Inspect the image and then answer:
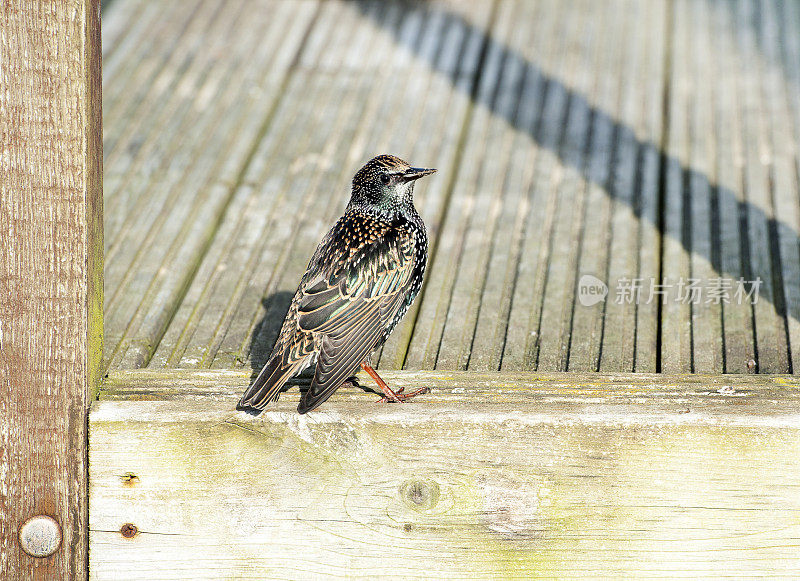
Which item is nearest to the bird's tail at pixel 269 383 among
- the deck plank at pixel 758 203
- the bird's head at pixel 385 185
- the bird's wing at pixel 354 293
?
the bird's wing at pixel 354 293

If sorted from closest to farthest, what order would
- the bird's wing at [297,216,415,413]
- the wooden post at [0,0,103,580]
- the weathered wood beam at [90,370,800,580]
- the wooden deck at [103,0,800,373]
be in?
the wooden post at [0,0,103,580] → the weathered wood beam at [90,370,800,580] → the bird's wing at [297,216,415,413] → the wooden deck at [103,0,800,373]

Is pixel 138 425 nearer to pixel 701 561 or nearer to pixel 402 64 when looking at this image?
pixel 701 561

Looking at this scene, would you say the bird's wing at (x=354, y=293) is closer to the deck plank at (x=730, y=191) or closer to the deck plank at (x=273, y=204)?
the deck plank at (x=273, y=204)

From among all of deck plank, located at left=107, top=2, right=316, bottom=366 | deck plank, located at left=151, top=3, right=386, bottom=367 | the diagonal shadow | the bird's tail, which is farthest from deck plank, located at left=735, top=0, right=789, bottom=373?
deck plank, located at left=107, top=2, right=316, bottom=366

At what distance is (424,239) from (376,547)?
1297mm

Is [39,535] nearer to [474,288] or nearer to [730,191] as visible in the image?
[474,288]

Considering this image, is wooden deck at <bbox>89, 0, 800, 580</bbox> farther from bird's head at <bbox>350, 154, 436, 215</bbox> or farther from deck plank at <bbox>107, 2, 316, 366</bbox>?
bird's head at <bbox>350, 154, 436, 215</bbox>

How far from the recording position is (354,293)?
3.63m

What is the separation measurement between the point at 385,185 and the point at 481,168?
1.28 m

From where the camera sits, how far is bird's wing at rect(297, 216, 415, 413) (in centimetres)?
341

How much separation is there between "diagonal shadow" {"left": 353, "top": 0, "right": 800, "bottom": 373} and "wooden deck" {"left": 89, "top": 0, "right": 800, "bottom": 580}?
0.02 m

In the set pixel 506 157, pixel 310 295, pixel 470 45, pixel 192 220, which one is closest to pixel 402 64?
pixel 470 45

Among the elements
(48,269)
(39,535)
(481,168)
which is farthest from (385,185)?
(39,535)

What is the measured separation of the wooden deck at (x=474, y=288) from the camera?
322cm
